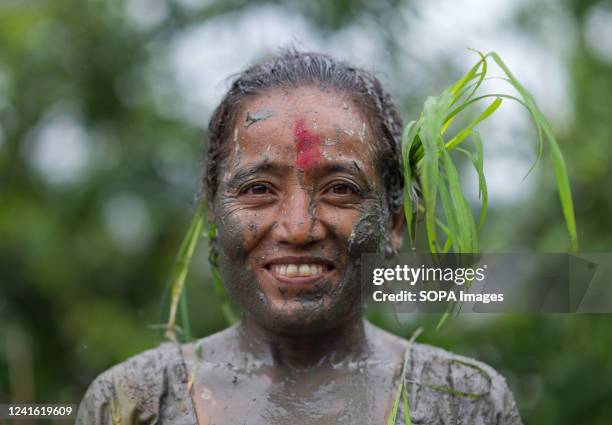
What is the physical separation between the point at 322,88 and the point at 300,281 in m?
0.60

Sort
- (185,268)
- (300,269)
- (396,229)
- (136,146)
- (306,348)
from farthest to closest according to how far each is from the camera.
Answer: (136,146), (185,268), (396,229), (306,348), (300,269)

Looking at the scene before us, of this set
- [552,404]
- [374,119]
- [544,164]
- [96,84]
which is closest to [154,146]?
[96,84]

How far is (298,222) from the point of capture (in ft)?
8.41

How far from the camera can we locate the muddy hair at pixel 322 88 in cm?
281

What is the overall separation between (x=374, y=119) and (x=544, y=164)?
3.93 meters

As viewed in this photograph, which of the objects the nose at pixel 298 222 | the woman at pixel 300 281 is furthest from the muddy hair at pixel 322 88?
the nose at pixel 298 222

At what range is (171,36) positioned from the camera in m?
6.70

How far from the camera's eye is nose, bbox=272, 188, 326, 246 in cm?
256

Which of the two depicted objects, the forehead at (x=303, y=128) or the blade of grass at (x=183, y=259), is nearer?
the forehead at (x=303, y=128)

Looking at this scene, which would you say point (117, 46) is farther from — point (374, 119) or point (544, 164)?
point (374, 119)

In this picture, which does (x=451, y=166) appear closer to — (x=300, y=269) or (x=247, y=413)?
(x=300, y=269)

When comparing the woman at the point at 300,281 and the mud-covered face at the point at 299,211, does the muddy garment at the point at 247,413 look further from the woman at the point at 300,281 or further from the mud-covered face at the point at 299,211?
the mud-covered face at the point at 299,211

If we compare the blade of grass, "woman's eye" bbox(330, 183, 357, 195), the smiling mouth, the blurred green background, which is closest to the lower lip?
the smiling mouth

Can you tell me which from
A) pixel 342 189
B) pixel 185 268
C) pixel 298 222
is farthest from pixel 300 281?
pixel 185 268
